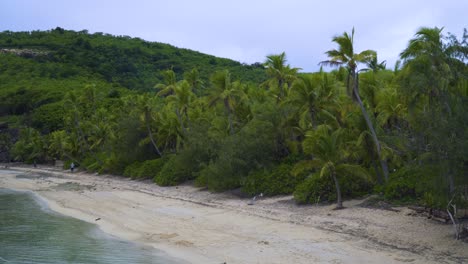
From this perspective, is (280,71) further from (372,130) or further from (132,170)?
(132,170)

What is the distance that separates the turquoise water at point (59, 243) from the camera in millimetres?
15344

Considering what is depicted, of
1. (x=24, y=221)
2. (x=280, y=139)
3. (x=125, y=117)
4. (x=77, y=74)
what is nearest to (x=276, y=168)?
(x=280, y=139)

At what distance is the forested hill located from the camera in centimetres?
10919

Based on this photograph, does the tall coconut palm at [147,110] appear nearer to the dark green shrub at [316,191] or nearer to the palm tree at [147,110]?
the palm tree at [147,110]

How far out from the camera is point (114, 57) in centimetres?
12475

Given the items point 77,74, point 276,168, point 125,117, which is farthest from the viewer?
point 77,74

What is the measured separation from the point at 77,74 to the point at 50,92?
48.3ft

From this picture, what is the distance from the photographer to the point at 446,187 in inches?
Result: 533

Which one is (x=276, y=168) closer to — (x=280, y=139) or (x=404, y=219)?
(x=280, y=139)

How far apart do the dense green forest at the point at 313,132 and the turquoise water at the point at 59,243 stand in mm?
8756

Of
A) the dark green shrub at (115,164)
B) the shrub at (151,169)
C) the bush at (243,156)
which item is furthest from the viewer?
the dark green shrub at (115,164)

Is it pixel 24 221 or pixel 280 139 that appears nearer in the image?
pixel 24 221

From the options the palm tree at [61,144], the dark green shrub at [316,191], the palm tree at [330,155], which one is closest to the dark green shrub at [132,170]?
the palm tree at [61,144]

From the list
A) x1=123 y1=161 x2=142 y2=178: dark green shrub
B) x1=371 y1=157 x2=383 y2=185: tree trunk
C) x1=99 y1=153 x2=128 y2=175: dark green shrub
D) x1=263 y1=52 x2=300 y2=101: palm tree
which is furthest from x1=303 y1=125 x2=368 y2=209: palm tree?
x1=99 y1=153 x2=128 y2=175: dark green shrub
